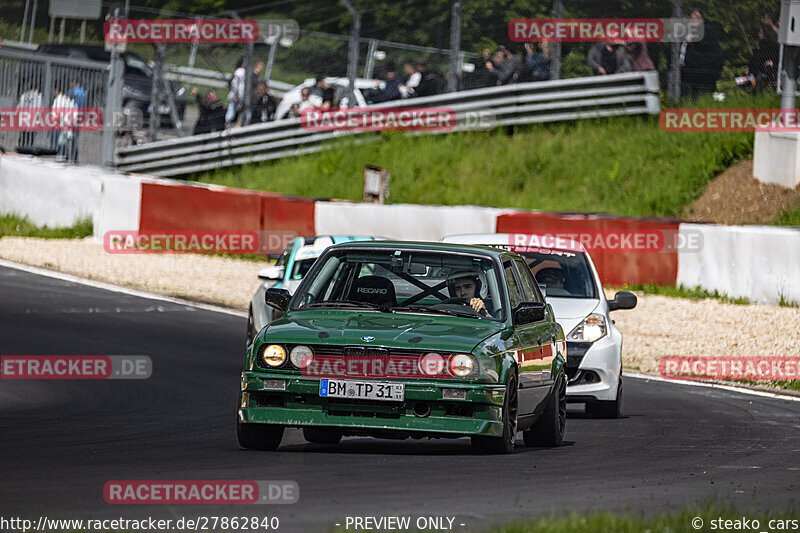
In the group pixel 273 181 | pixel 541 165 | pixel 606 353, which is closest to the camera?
pixel 606 353

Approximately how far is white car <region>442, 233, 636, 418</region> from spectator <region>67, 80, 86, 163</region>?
55.5 feet

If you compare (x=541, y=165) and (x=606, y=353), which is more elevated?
(x=541, y=165)

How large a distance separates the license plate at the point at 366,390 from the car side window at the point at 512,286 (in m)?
1.29

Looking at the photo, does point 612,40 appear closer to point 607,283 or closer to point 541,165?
point 541,165

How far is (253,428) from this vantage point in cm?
861

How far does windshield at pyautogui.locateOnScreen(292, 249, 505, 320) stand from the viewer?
30.1ft

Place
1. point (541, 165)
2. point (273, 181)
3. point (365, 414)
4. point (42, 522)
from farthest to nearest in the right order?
point (273, 181) → point (541, 165) → point (365, 414) → point (42, 522)

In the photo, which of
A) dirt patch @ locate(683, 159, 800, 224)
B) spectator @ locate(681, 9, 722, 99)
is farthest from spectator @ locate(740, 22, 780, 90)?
dirt patch @ locate(683, 159, 800, 224)

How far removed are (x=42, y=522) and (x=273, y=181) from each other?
23.3 m

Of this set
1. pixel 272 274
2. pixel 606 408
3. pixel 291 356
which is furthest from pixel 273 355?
pixel 272 274

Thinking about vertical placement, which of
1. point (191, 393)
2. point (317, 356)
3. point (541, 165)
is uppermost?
point (541, 165)

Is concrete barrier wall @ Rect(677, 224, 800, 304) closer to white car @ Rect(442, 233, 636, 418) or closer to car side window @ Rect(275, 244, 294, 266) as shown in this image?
white car @ Rect(442, 233, 636, 418)

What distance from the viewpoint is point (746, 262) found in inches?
755

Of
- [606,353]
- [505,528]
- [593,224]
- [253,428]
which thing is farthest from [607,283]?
[505,528]
